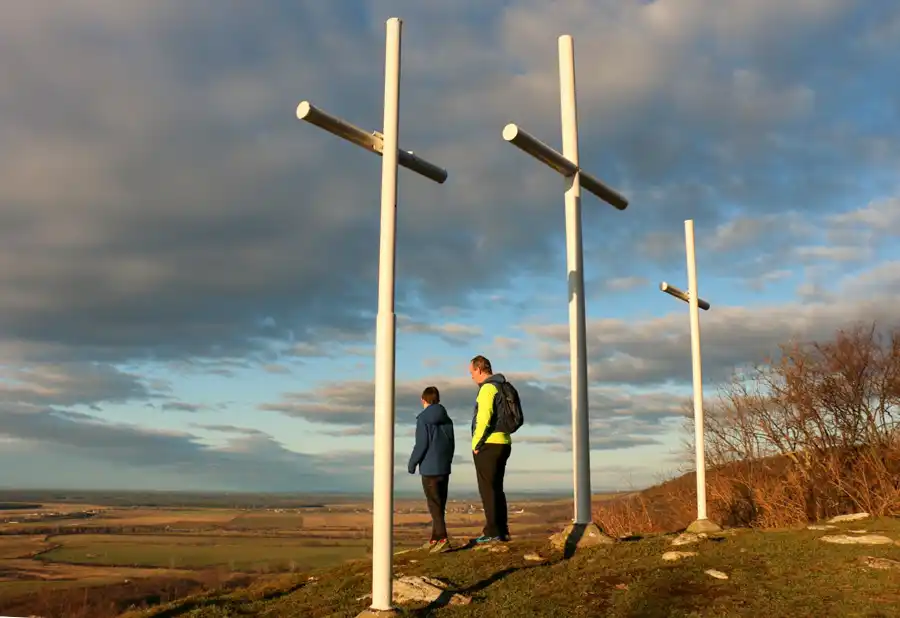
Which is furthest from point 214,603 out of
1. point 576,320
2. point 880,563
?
point 880,563

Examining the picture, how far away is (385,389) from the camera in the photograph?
773 centimetres

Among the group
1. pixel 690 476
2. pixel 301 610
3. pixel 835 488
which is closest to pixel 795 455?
pixel 835 488

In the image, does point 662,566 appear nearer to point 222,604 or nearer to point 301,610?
point 301,610

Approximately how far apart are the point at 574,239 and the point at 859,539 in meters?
5.50

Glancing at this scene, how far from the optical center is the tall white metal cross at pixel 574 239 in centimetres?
1076

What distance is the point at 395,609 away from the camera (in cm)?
744

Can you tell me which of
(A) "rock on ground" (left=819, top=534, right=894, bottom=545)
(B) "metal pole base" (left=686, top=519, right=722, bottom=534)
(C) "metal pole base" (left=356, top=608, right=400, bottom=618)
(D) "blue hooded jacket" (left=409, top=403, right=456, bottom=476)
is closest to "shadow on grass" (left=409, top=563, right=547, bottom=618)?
(C) "metal pole base" (left=356, top=608, right=400, bottom=618)

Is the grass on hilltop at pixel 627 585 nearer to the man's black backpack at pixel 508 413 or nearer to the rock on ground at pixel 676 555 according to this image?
the rock on ground at pixel 676 555

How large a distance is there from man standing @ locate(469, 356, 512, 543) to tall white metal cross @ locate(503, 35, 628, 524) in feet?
3.24

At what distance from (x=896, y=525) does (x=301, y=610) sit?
9.34 m

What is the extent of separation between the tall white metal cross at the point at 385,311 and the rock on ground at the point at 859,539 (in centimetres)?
649

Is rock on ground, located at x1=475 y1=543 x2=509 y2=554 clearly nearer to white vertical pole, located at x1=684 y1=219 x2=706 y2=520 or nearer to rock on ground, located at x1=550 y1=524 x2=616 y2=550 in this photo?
rock on ground, located at x1=550 y1=524 x2=616 y2=550

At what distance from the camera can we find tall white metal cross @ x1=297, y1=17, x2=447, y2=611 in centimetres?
755

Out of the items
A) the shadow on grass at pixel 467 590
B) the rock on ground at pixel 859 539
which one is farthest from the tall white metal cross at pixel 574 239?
the rock on ground at pixel 859 539
